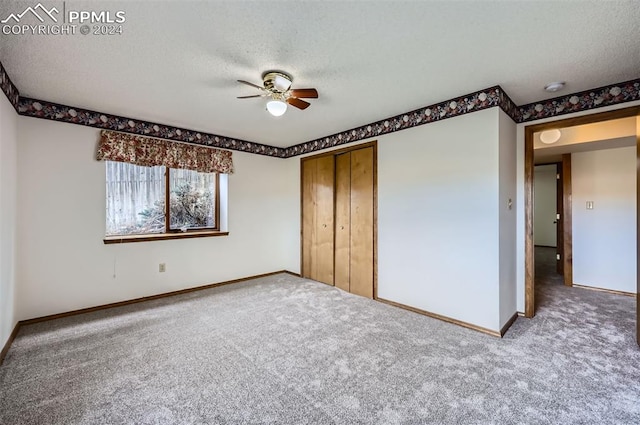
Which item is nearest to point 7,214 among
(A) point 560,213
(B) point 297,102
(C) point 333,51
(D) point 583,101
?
(B) point 297,102

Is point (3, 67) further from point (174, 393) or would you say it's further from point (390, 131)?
point (390, 131)

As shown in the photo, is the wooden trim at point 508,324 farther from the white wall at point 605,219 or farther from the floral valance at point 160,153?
the floral valance at point 160,153

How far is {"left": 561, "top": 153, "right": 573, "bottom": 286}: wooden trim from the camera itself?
4.25 meters

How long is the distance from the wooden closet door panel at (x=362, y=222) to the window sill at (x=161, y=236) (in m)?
2.02

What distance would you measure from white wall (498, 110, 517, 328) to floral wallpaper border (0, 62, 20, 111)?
4.19m

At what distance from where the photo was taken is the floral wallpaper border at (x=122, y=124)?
2.77m

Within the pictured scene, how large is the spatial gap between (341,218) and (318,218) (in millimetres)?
487

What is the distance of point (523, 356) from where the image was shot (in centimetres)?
218

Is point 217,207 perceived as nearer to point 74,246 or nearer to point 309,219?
point 309,219

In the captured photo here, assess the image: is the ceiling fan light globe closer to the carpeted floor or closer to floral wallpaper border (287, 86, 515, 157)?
floral wallpaper border (287, 86, 515, 157)

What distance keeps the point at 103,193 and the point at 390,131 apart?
3511mm

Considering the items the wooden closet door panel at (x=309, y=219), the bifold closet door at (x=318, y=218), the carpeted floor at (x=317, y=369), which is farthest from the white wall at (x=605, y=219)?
the wooden closet door panel at (x=309, y=219)

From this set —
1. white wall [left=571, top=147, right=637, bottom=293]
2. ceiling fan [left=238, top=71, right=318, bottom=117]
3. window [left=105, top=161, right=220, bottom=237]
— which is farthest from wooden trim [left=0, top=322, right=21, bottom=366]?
white wall [left=571, top=147, right=637, bottom=293]

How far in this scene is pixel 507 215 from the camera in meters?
2.73
